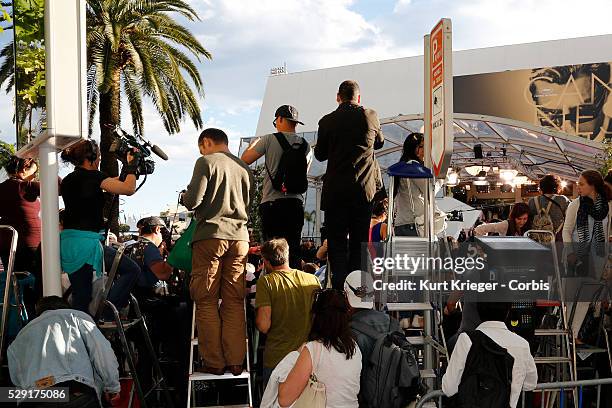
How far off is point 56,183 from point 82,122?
49 centimetres

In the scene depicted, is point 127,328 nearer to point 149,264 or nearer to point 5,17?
point 149,264

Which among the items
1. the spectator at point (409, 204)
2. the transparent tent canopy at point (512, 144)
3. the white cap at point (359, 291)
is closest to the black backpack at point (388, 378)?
the white cap at point (359, 291)

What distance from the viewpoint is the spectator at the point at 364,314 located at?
185 inches

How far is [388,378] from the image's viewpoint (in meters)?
4.49

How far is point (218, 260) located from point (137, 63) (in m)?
13.4

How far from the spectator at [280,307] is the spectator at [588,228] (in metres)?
2.75

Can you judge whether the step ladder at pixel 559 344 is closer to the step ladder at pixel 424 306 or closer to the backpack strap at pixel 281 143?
the step ladder at pixel 424 306

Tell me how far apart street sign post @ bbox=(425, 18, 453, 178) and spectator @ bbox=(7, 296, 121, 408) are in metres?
2.91

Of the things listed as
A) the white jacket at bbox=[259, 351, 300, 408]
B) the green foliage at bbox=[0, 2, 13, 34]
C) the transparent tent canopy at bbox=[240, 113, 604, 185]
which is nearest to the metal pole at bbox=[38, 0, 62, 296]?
the green foliage at bbox=[0, 2, 13, 34]

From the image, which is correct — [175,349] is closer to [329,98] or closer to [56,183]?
[56,183]

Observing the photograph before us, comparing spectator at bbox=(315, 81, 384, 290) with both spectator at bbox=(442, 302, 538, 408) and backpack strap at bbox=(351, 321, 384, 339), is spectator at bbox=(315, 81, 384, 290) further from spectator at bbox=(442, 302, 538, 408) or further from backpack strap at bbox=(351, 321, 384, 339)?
spectator at bbox=(442, 302, 538, 408)

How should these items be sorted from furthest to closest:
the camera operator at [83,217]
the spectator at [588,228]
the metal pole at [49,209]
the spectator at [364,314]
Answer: the spectator at [588,228] → the camera operator at [83,217] → the spectator at [364,314] → the metal pole at [49,209]

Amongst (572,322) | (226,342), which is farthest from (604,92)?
(226,342)

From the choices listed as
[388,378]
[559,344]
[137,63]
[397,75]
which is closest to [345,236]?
[388,378]
